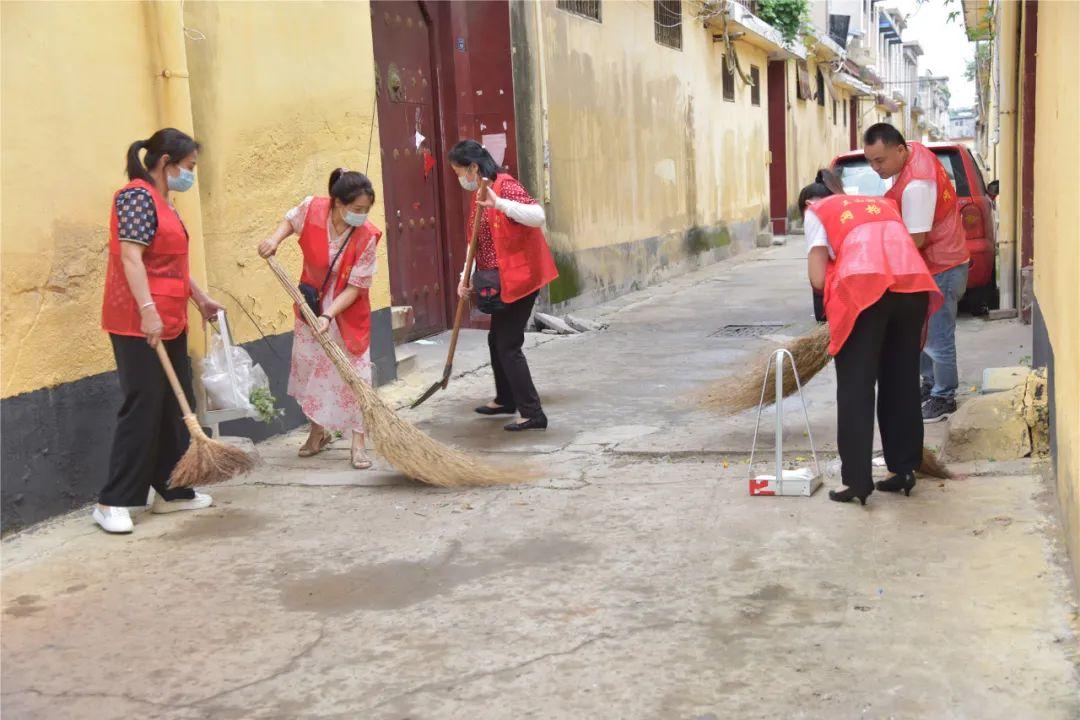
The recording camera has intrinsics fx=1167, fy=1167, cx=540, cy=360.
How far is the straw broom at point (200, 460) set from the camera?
482 centimetres

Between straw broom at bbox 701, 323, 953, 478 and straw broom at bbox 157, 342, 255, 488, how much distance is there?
2437 millimetres

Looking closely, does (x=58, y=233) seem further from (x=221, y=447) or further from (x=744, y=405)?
(x=744, y=405)

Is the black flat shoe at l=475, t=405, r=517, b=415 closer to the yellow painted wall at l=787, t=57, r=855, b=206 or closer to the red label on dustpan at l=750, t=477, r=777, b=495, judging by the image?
the red label on dustpan at l=750, t=477, r=777, b=495

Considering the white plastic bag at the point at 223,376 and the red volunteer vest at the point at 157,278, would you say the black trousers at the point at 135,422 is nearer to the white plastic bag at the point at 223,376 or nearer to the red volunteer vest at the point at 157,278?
the red volunteer vest at the point at 157,278

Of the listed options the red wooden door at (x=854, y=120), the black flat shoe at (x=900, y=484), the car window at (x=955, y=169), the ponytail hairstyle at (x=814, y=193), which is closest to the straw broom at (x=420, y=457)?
the black flat shoe at (x=900, y=484)

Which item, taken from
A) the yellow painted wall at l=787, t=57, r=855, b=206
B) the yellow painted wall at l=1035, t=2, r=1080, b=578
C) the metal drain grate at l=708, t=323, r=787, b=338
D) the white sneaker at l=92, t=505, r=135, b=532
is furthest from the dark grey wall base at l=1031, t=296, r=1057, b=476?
the yellow painted wall at l=787, t=57, r=855, b=206

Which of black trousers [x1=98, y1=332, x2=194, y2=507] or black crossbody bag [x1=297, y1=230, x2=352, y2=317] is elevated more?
black crossbody bag [x1=297, y1=230, x2=352, y2=317]

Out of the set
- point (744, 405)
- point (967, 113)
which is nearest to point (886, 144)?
point (744, 405)

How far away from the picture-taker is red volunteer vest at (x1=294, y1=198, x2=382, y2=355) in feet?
18.7

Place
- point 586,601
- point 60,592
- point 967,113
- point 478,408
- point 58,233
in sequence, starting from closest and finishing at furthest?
point 586,601, point 60,592, point 58,233, point 478,408, point 967,113

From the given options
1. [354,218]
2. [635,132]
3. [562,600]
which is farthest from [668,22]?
[562,600]

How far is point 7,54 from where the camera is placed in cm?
459

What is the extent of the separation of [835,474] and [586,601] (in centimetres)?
189

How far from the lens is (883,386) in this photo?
4.76m
